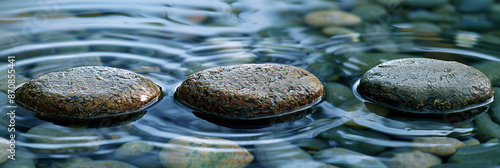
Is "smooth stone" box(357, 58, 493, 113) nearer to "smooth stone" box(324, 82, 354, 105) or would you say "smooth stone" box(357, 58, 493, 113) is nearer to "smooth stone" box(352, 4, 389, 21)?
"smooth stone" box(324, 82, 354, 105)

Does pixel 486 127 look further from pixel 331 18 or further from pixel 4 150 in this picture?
pixel 4 150

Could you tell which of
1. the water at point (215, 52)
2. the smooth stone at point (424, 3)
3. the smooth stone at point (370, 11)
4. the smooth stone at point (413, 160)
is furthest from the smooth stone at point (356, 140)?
the smooth stone at point (424, 3)

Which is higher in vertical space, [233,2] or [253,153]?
[233,2]

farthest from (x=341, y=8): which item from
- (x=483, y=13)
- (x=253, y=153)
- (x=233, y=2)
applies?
(x=253, y=153)

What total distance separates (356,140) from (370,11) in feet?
8.83

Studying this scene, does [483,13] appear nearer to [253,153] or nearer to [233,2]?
[233,2]

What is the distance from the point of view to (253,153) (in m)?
2.43

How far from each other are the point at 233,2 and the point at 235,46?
1.31m

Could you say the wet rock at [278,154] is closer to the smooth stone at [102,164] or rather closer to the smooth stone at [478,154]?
the smooth stone at [102,164]

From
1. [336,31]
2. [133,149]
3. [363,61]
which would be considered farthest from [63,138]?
[336,31]

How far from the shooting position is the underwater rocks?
275cm

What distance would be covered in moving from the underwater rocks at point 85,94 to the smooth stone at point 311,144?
1012mm

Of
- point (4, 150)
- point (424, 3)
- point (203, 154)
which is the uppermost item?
point (424, 3)

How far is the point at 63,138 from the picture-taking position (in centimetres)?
255
